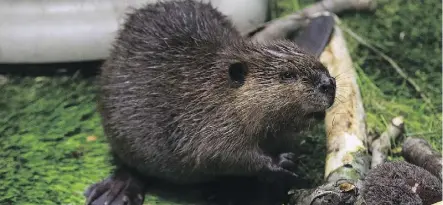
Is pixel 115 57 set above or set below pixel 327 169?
above

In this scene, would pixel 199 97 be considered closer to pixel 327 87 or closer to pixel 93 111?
pixel 327 87

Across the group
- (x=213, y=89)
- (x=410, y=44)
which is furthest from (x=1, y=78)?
(x=410, y=44)

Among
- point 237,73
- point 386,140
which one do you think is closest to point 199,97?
point 237,73

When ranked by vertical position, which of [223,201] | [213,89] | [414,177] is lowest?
[223,201]

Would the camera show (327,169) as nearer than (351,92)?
Yes

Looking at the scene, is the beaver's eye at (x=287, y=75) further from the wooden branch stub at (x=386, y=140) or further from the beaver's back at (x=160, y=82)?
the wooden branch stub at (x=386, y=140)

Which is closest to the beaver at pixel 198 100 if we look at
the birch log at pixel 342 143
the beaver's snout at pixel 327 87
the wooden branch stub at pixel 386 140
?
the beaver's snout at pixel 327 87

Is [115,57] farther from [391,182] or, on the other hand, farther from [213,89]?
[391,182]
